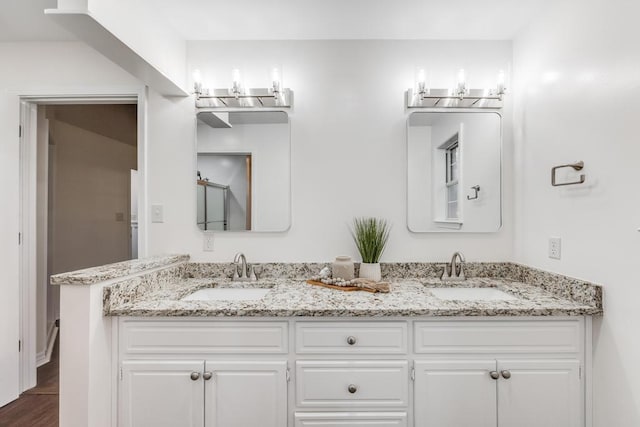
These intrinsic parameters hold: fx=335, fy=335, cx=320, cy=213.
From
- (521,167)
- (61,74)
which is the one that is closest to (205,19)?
(61,74)

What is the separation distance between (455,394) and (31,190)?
2879mm

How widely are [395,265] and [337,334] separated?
2.49ft

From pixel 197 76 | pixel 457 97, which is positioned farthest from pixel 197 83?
pixel 457 97

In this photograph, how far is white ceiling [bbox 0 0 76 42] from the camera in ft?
5.98

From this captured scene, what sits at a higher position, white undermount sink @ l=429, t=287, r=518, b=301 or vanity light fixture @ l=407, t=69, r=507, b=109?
vanity light fixture @ l=407, t=69, r=507, b=109

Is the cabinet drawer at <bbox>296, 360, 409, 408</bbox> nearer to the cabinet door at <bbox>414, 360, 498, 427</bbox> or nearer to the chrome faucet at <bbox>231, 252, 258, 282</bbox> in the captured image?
the cabinet door at <bbox>414, 360, 498, 427</bbox>

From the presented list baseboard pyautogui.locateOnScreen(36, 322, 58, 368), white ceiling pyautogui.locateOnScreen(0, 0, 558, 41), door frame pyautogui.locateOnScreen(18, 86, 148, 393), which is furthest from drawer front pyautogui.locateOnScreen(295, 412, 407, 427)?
baseboard pyautogui.locateOnScreen(36, 322, 58, 368)

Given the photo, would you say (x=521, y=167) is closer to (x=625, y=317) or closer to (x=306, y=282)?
(x=625, y=317)

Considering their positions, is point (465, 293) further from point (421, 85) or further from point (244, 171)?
point (244, 171)

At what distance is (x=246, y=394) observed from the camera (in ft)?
4.84

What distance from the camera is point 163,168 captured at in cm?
215

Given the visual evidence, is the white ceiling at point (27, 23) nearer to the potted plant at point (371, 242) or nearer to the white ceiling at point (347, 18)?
the white ceiling at point (347, 18)

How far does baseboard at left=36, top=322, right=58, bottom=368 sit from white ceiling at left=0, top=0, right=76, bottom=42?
2.29 metres

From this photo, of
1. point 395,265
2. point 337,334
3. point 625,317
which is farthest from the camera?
point 395,265
